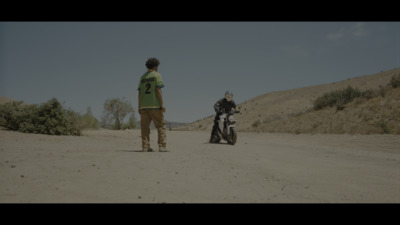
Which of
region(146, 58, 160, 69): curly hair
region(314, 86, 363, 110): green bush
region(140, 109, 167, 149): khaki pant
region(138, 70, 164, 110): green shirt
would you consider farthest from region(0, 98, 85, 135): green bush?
region(314, 86, 363, 110): green bush

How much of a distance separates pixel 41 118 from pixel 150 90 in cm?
725

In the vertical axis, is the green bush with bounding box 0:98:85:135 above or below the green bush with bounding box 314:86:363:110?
below

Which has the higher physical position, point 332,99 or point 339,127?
point 332,99

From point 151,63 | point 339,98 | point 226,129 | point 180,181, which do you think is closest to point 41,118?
point 151,63

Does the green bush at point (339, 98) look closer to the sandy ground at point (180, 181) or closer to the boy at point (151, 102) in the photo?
the sandy ground at point (180, 181)

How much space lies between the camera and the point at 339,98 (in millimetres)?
22609

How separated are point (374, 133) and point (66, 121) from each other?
15966 mm

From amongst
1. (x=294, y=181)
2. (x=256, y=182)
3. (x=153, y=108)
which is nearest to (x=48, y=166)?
(x=153, y=108)

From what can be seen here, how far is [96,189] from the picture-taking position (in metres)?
3.33

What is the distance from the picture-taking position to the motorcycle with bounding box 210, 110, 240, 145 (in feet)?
35.9

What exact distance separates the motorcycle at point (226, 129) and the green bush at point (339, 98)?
13.9 metres

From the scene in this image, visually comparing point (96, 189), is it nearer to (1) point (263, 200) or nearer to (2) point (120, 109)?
(1) point (263, 200)

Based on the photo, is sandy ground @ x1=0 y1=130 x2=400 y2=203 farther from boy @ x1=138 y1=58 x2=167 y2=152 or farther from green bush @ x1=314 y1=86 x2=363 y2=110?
green bush @ x1=314 y1=86 x2=363 y2=110

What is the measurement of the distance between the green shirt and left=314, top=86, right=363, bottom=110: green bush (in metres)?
18.5
